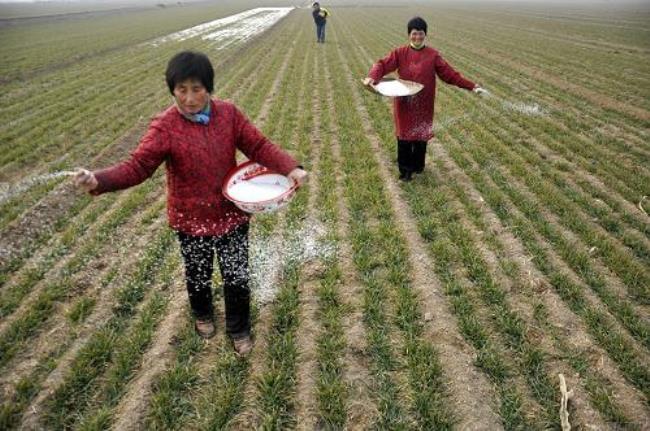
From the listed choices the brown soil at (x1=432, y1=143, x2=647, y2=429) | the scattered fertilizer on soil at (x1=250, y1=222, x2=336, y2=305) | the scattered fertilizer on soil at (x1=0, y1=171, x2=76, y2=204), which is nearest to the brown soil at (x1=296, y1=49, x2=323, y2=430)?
the scattered fertilizer on soil at (x1=250, y1=222, x2=336, y2=305)

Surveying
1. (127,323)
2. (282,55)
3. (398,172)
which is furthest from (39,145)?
(282,55)

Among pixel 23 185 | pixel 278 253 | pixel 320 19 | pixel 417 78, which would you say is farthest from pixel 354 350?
pixel 320 19

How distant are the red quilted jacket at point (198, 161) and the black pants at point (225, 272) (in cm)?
10

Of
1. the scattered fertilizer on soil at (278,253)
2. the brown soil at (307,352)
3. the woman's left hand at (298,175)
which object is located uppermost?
the woman's left hand at (298,175)

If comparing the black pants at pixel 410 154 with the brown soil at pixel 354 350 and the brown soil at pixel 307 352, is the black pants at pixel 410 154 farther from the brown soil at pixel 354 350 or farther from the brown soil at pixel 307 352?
the brown soil at pixel 307 352

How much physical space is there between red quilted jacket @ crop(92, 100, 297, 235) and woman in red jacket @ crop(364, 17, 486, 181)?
9.65 ft

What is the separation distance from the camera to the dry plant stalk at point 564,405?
2.51m

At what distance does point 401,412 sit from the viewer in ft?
8.54

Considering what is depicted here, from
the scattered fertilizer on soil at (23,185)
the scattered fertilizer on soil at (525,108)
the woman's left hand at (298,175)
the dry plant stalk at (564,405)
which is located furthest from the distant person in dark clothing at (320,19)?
the dry plant stalk at (564,405)

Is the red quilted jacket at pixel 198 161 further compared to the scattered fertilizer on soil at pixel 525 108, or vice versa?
the scattered fertilizer on soil at pixel 525 108

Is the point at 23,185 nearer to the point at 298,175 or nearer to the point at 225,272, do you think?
the point at 225,272

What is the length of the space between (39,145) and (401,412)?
24.9 feet

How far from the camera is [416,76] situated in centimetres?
532

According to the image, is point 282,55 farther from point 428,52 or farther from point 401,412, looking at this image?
point 401,412
